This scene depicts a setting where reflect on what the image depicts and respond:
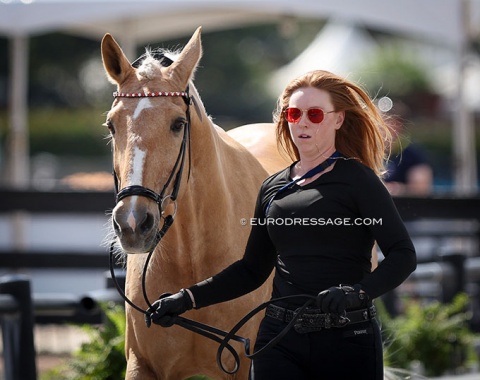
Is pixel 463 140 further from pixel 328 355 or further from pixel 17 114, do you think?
pixel 328 355

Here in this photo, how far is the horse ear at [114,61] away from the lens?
4.14 metres

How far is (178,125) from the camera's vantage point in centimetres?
402

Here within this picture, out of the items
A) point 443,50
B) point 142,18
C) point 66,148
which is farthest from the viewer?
point 443,50

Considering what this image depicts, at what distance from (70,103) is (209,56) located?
23.2ft

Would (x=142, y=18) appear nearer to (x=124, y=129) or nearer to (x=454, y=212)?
(x=454, y=212)

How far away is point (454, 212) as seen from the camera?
9.42 metres

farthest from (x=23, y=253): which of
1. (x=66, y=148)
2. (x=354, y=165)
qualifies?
(x=66, y=148)

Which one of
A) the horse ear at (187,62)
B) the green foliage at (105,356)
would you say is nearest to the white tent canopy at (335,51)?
the green foliage at (105,356)

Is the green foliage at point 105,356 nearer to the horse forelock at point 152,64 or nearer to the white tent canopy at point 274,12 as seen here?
the horse forelock at point 152,64

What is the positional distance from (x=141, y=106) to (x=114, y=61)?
37 centimetres

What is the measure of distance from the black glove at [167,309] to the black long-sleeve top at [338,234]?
37cm

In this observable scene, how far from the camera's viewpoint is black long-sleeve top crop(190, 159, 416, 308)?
344 centimetres

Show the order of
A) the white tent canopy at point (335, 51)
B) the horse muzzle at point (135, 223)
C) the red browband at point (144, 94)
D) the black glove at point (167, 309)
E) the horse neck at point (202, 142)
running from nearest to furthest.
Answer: the horse muzzle at point (135, 223) < the black glove at point (167, 309) < the red browband at point (144, 94) < the horse neck at point (202, 142) < the white tent canopy at point (335, 51)

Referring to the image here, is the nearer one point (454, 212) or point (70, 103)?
point (454, 212)
